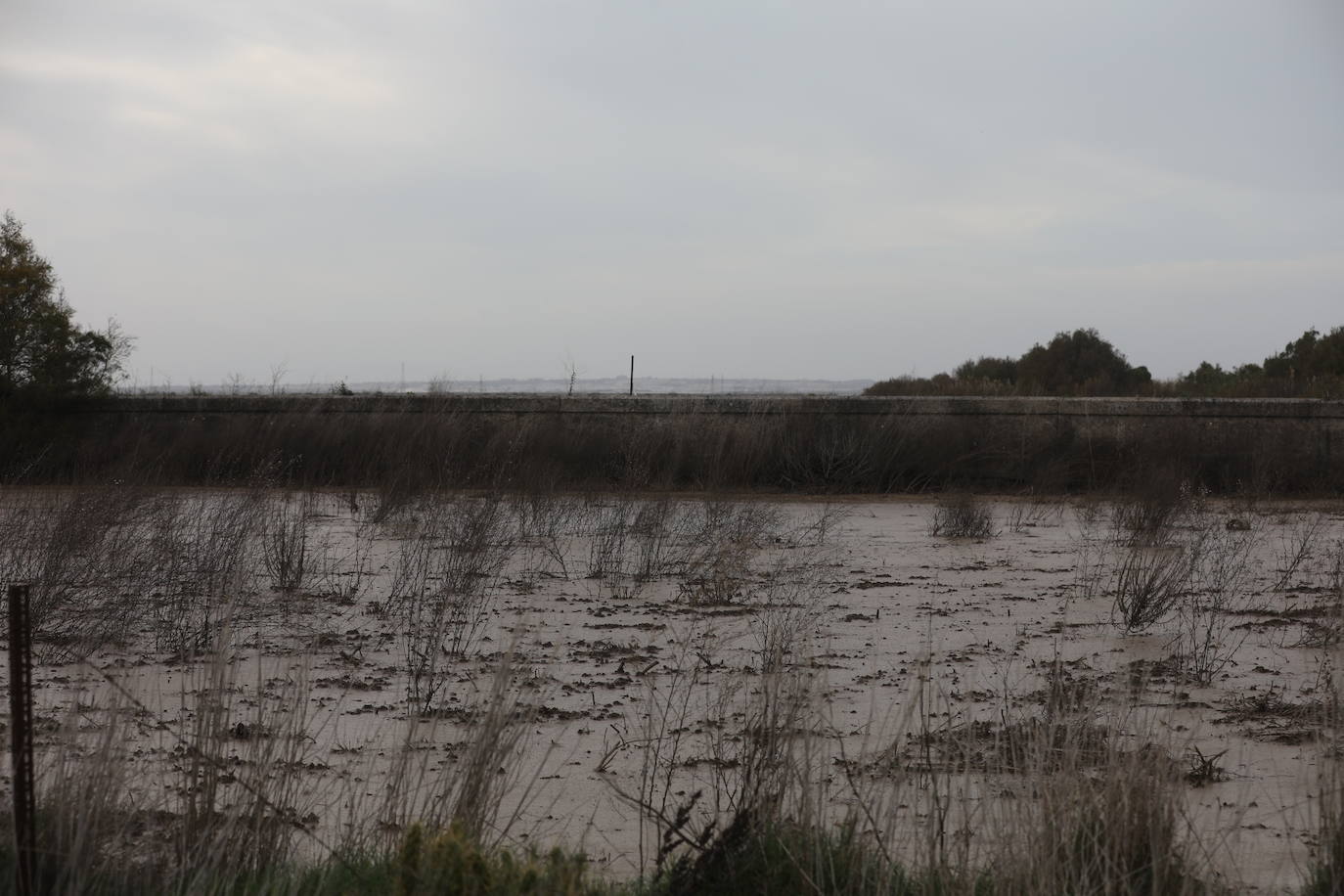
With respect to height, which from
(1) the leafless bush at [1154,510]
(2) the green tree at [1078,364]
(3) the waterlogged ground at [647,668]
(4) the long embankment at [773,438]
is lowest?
(3) the waterlogged ground at [647,668]

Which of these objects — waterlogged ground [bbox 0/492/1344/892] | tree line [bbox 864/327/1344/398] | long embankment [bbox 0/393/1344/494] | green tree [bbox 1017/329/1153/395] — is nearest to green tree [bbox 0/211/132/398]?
long embankment [bbox 0/393/1344/494]

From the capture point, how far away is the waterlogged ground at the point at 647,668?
3.35 m

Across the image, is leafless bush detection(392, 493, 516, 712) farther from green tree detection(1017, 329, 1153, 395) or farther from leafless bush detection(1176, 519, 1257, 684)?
green tree detection(1017, 329, 1153, 395)

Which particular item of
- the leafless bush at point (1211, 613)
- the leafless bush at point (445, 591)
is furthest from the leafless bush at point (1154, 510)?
the leafless bush at point (445, 591)

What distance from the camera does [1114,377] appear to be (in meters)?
28.3

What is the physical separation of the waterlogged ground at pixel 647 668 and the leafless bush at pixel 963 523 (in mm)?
181

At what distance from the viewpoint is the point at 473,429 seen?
15266 mm

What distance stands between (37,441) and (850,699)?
1283 centimetres

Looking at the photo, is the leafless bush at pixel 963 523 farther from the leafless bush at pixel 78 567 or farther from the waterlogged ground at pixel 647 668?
the leafless bush at pixel 78 567

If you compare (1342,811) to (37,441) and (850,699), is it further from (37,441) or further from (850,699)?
(37,441)

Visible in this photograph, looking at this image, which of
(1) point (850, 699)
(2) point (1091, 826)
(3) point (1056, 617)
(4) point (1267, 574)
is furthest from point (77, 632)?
(4) point (1267, 574)

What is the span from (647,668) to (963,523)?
19.0 feet

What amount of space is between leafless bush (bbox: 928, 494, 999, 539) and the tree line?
281 inches

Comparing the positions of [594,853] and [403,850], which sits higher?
[403,850]
